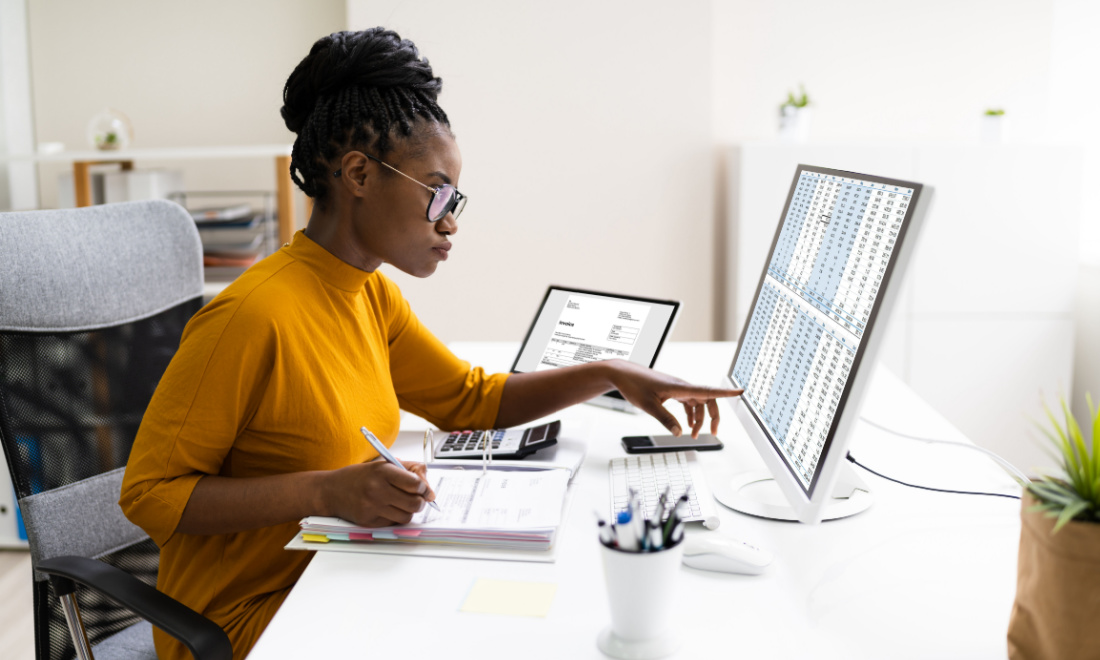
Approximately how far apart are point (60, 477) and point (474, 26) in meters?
2.04

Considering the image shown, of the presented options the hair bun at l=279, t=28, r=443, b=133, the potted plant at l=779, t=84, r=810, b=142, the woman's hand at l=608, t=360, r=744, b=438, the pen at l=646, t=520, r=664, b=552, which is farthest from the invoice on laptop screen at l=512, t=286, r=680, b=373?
the potted plant at l=779, t=84, r=810, b=142

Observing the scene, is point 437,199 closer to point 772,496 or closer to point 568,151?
point 772,496

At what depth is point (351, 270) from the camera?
125 centimetres

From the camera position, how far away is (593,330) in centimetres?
166

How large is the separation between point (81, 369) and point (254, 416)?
0.37 meters

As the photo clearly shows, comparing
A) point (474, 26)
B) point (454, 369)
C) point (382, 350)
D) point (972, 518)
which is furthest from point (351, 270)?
point (474, 26)

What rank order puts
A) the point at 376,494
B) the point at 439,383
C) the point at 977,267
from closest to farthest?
the point at 376,494 → the point at 439,383 → the point at 977,267

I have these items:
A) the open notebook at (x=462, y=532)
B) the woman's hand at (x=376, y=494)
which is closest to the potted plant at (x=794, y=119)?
the open notebook at (x=462, y=532)

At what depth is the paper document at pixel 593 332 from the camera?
1618 millimetres

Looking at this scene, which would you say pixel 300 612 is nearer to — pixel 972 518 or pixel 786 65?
pixel 972 518

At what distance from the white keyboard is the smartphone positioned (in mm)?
11

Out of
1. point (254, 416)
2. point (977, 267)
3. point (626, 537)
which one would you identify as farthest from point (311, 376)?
point (977, 267)

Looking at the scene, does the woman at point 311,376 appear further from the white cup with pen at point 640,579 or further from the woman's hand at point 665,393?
the white cup with pen at point 640,579

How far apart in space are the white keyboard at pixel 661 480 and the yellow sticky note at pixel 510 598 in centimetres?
23
